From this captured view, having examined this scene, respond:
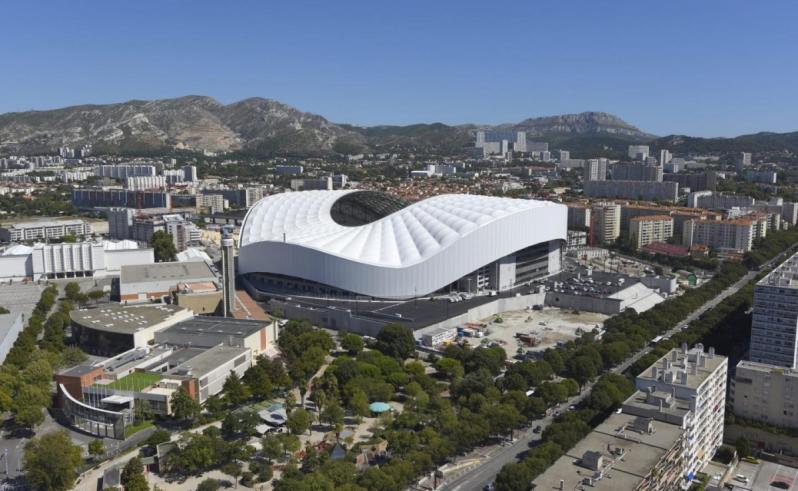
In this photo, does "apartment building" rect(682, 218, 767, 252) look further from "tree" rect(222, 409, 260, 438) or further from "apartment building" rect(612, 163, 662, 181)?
"tree" rect(222, 409, 260, 438)

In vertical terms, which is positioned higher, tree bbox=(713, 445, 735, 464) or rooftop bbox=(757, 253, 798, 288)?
rooftop bbox=(757, 253, 798, 288)

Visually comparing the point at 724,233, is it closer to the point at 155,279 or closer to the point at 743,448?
the point at 743,448

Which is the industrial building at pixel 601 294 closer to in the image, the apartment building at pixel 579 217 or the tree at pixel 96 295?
the apartment building at pixel 579 217

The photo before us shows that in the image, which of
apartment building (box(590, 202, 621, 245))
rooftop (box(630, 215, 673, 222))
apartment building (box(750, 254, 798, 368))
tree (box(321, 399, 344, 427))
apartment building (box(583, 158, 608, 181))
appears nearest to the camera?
tree (box(321, 399, 344, 427))

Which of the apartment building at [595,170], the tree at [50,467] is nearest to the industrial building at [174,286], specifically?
the tree at [50,467]

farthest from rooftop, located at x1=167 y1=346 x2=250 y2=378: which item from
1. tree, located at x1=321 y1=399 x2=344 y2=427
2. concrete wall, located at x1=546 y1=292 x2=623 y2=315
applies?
concrete wall, located at x1=546 y1=292 x2=623 y2=315

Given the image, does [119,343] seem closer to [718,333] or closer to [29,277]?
[29,277]
